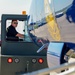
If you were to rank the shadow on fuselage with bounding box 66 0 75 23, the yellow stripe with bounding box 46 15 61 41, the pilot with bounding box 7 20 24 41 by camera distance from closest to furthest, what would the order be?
the shadow on fuselage with bounding box 66 0 75 23 → the yellow stripe with bounding box 46 15 61 41 → the pilot with bounding box 7 20 24 41

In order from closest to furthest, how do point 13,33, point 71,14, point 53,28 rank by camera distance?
point 71,14 → point 53,28 → point 13,33

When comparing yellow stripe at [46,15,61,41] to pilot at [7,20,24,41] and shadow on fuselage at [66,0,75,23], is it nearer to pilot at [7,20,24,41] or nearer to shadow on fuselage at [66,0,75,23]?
shadow on fuselage at [66,0,75,23]

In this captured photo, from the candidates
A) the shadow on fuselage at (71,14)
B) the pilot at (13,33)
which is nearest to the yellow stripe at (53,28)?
the shadow on fuselage at (71,14)

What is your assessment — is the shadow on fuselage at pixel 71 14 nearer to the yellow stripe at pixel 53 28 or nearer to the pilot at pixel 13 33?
the yellow stripe at pixel 53 28

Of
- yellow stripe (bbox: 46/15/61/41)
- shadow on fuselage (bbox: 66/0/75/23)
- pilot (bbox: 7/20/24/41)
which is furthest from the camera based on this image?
pilot (bbox: 7/20/24/41)

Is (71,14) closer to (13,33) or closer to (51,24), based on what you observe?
(51,24)

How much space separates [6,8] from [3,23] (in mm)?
2574

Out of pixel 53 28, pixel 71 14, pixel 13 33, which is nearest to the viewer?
pixel 71 14

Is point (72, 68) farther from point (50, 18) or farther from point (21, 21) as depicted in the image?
point (21, 21)

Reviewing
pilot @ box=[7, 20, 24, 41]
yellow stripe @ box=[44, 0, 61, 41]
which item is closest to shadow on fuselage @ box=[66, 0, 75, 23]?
yellow stripe @ box=[44, 0, 61, 41]

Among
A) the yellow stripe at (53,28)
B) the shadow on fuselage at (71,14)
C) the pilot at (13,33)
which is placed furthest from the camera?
the pilot at (13,33)

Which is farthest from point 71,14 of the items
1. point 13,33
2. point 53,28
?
point 13,33

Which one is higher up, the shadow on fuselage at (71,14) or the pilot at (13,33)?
the shadow on fuselage at (71,14)

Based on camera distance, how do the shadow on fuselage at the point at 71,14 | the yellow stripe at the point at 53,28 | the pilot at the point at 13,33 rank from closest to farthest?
the shadow on fuselage at the point at 71,14 → the yellow stripe at the point at 53,28 → the pilot at the point at 13,33
